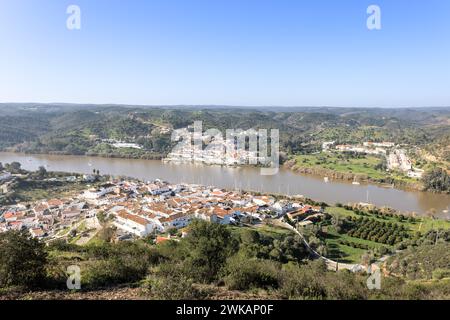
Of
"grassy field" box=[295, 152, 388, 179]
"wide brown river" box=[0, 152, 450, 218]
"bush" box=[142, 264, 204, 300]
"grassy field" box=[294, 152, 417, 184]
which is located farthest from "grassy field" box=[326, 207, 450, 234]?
"bush" box=[142, 264, 204, 300]

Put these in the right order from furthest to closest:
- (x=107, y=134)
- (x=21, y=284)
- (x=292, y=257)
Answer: (x=107, y=134), (x=292, y=257), (x=21, y=284)

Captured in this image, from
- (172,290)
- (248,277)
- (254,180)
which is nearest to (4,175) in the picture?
(254,180)

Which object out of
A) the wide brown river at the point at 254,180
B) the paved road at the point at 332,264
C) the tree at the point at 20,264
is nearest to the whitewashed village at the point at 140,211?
the paved road at the point at 332,264

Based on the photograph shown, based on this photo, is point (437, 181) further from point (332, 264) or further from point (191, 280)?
point (191, 280)

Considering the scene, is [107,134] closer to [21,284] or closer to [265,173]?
[265,173]

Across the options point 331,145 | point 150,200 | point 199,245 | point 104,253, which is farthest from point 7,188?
point 331,145

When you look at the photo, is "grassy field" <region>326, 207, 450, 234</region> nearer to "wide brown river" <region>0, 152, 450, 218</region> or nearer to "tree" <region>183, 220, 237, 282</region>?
"wide brown river" <region>0, 152, 450, 218</region>
